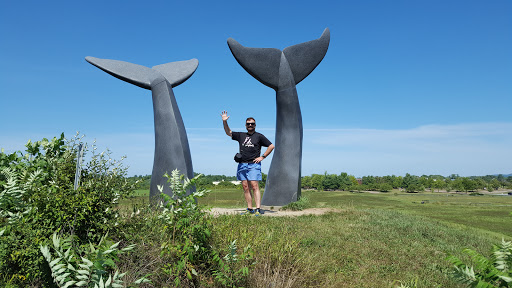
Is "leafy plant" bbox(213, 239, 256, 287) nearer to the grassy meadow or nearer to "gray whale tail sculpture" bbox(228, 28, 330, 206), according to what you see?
the grassy meadow

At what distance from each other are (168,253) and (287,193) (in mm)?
7095

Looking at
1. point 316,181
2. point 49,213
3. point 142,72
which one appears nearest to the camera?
point 49,213

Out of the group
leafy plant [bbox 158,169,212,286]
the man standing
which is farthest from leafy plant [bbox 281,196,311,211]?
leafy plant [bbox 158,169,212,286]

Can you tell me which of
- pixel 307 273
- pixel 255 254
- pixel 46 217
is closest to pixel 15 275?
pixel 46 217

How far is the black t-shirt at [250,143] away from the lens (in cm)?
780

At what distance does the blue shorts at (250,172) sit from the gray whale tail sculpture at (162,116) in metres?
1.99

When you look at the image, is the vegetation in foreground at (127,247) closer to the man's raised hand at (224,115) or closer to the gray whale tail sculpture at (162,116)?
the man's raised hand at (224,115)

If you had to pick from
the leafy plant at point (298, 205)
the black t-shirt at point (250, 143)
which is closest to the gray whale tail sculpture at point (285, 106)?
the leafy plant at point (298, 205)

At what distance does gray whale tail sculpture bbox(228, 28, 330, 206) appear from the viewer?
9844 millimetres

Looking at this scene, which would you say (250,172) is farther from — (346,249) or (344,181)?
(344,181)

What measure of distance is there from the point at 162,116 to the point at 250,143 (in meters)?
2.97

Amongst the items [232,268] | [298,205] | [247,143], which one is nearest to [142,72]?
[247,143]

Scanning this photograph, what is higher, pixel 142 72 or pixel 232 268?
pixel 142 72

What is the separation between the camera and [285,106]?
32.9ft
